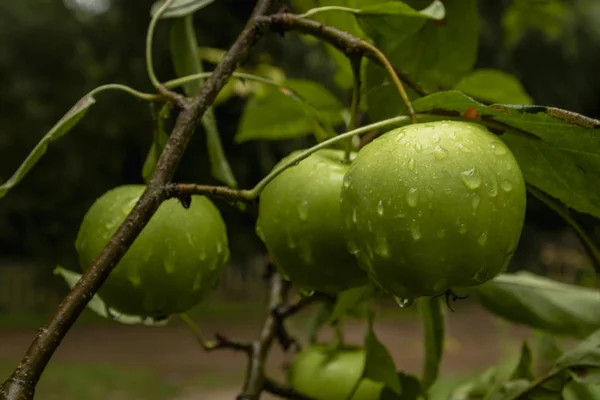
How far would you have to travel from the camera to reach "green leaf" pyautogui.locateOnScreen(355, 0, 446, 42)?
0.35 meters

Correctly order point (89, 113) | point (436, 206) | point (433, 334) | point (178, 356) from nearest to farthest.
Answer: point (436, 206), point (433, 334), point (178, 356), point (89, 113)

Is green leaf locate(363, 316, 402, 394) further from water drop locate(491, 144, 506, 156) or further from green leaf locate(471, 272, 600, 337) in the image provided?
water drop locate(491, 144, 506, 156)

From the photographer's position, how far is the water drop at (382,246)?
0.27 meters

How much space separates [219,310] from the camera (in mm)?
4059

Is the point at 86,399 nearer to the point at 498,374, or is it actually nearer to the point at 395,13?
the point at 498,374

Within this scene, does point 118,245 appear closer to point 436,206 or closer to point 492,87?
point 436,206

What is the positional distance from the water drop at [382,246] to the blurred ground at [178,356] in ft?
6.19

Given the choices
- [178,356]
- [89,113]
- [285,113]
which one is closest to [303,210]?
[285,113]

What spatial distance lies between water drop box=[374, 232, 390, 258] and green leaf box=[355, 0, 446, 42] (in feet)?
0.44

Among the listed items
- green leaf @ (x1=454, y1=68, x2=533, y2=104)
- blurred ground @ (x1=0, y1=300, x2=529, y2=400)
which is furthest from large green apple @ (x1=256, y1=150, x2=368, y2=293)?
blurred ground @ (x1=0, y1=300, x2=529, y2=400)

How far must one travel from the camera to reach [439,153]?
262 mm

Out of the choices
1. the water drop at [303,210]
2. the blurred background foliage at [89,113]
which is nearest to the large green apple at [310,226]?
the water drop at [303,210]

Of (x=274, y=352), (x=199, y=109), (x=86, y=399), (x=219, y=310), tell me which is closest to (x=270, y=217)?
(x=199, y=109)

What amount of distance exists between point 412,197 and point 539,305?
0.91 feet
